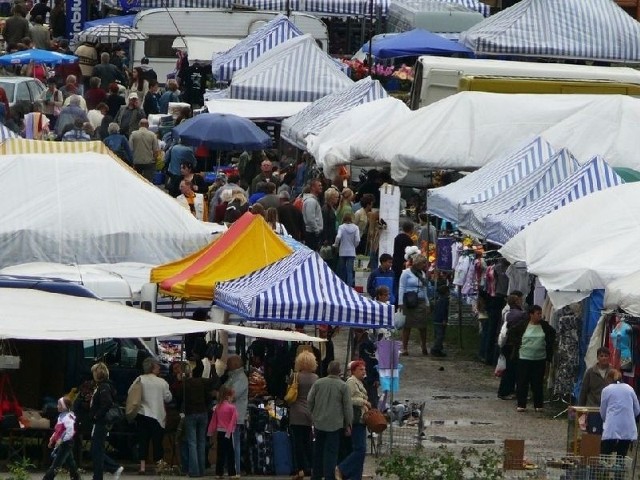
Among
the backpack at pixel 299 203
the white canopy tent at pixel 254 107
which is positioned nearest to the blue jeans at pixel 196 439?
the backpack at pixel 299 203

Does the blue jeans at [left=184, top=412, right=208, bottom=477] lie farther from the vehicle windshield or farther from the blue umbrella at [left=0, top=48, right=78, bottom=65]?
the blue umbrella at [left=0, top=48, right=78, bottom=65]

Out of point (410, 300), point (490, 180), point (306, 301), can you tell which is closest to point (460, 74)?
point (490, 180)

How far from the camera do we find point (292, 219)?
32.3 metres

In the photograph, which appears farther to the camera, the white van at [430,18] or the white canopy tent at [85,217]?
the white van at [430,18]

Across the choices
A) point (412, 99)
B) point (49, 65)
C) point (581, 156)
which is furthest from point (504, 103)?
point (49, 65)

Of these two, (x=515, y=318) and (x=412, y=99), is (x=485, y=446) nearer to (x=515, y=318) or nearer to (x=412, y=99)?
(x=515, y=318)

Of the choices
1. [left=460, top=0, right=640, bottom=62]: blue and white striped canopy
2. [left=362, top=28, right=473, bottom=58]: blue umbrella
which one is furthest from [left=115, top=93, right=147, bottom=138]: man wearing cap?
[left=460, top=0, right=640, bottom=62]: blue and white striped canopy

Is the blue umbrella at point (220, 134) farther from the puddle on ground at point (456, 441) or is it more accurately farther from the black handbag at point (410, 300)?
the puddle on ground at point (456, 441)

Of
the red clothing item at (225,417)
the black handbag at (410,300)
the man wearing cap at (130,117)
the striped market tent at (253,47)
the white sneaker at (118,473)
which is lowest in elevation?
the white sneaker at (118,473)

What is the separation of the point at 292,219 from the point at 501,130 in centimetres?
358

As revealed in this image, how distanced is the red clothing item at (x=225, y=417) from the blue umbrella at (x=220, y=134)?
15.9m

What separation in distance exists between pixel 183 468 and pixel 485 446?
345 cm

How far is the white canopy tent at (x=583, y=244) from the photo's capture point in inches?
959

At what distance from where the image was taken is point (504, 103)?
33562mm
